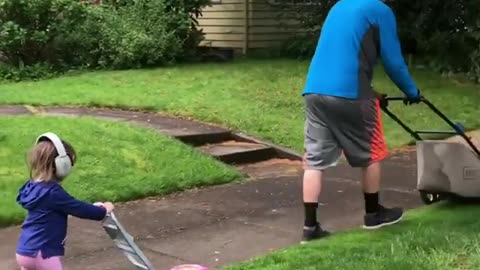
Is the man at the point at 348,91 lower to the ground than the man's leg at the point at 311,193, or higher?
higher

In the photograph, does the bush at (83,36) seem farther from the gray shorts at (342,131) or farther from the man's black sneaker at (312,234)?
the man's black sneaker at (312,234)

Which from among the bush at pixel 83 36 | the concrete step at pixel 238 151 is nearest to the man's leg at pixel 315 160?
the concrete step at pixel 238 151

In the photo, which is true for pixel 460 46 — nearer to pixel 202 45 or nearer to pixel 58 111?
pixel 202 45

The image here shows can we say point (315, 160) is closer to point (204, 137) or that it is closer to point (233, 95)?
point (204, 137)

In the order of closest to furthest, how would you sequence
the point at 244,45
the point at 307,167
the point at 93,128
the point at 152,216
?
the point at 307,167
the point at 152,216
the point at 93,128
the point at 244,45

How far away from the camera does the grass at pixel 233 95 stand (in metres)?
10.7

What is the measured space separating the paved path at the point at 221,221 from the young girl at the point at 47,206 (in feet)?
4.17

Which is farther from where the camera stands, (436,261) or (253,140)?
(253,140)

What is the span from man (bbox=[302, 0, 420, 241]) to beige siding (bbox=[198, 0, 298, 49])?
41.0ft

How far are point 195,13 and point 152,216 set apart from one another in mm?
10678

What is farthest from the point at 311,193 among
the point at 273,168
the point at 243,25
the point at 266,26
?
the point at 266,26

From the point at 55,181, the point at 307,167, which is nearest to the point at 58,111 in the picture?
the point at 307,167

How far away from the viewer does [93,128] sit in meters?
8.98

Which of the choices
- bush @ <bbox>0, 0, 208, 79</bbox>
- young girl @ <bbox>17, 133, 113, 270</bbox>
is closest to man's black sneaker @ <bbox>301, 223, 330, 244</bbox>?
young girl @ <bbox>17, 133, 113, 270</bbox>
